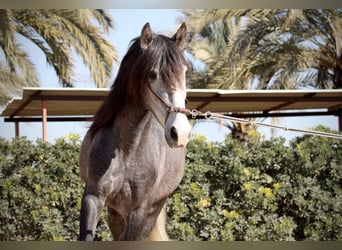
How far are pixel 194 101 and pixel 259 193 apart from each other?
5.58 feet

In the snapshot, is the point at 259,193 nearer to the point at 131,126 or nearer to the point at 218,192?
the point at 218,192

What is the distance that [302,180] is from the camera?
763 centimetres

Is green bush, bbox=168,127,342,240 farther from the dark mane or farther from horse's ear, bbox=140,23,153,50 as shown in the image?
horse's ear, bbox=140,23,153,50

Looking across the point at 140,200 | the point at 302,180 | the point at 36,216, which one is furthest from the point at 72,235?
the point at 140,200

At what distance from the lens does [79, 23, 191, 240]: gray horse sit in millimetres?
3807

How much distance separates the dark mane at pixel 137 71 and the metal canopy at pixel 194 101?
3385mm

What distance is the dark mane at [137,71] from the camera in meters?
3.79

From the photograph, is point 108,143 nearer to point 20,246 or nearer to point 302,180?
point 20,246

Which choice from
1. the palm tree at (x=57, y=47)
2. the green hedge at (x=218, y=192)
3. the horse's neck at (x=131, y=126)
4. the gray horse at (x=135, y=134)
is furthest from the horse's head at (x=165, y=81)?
the palm tree at (x=57, y=47)

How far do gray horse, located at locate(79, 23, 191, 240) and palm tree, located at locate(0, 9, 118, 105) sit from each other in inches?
290

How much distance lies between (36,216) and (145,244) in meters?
3.14

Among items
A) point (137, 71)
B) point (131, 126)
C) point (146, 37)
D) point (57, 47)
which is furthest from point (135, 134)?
point (57, 47)

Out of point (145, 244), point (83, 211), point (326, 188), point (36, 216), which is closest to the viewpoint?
point (83, 211)

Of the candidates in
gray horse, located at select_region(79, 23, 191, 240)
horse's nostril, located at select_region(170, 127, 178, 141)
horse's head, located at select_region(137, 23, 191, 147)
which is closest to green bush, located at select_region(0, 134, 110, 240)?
gray horse, located at select_region(79, 23, 191, 240)
